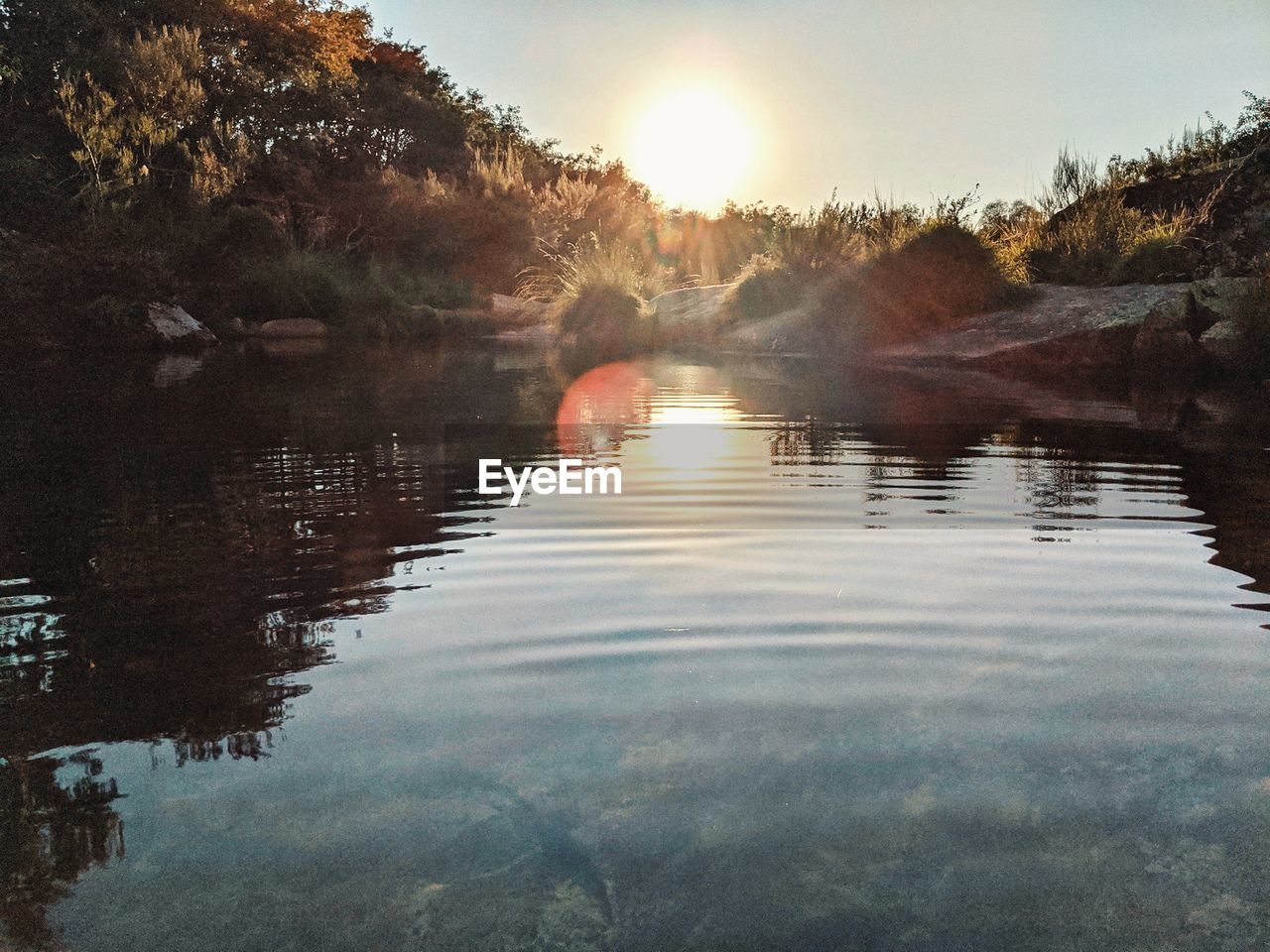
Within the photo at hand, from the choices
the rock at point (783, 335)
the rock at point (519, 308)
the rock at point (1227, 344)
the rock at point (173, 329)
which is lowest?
the rock at point (1227, 344)

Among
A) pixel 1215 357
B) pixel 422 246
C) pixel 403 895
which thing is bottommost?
pixel 403 895

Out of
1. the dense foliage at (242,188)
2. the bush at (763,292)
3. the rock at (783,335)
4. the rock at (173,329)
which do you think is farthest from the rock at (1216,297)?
the rock at (173,329)

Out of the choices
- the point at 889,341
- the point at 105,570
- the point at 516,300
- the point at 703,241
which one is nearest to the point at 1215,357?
the point at 889,341

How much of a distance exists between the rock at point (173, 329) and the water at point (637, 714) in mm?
13029

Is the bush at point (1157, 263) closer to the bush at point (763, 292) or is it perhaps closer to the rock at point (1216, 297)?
the rock at point (1216, 297)

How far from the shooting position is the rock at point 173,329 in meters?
17.4

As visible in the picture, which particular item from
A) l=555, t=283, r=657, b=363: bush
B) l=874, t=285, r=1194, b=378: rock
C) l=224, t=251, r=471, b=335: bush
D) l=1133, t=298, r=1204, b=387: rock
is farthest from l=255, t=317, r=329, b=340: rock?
l=1133, t=298, r=1204, b=387: rock

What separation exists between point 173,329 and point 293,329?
4.54m

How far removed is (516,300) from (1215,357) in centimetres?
1769

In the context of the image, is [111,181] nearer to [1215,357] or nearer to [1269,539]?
[1215,357]

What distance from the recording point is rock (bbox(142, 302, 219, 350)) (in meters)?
17.4

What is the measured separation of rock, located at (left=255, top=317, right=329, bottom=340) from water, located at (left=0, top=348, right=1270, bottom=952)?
17.2m

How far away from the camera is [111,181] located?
21594 millimetres

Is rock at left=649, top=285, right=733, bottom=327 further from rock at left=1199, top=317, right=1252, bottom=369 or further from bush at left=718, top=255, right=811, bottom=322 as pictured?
rock at left=1199, top=317, right=1252, bottom=369
